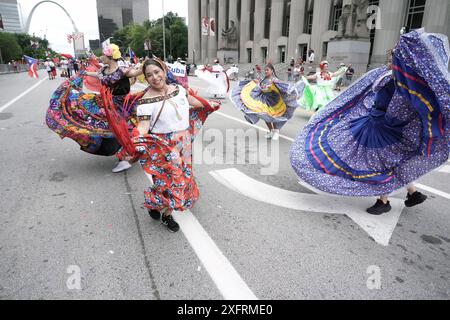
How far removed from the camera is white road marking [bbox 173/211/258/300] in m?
2.44

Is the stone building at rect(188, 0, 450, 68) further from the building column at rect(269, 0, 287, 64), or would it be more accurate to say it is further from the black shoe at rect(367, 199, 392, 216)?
the black shoe at rect(367, 199, 392, 216)

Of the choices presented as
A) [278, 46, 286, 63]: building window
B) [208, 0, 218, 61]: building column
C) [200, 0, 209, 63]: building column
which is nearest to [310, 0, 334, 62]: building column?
[278, 46, 286, 63]: building window

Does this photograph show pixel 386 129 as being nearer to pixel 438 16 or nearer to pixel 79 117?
pixel 79 117

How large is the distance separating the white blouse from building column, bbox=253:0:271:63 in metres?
42.9

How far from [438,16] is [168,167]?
27.0m

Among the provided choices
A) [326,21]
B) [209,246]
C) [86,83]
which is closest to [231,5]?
[326,21]

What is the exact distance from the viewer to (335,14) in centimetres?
3519

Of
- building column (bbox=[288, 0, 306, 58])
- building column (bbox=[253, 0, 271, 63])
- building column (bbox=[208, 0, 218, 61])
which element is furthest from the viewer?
building column (bbox=[208, 0, 218, 61])

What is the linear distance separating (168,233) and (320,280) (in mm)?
1556

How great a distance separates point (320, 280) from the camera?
2.60 meters

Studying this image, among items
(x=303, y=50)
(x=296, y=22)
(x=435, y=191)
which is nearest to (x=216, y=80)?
(x=435, y=191)

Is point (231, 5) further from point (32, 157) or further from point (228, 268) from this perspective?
point (228, 268)

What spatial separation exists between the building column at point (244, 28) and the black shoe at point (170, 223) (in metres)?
48.6

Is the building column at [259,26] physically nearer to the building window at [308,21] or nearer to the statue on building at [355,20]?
the building window at [308,21]
